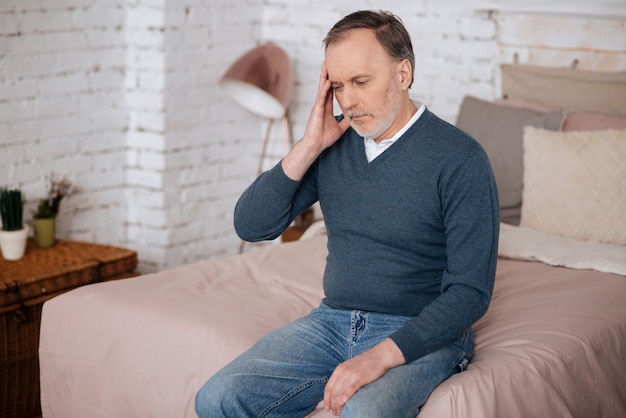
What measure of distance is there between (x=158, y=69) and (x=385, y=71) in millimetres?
2070

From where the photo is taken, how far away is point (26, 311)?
125 inches

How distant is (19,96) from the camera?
359 cm

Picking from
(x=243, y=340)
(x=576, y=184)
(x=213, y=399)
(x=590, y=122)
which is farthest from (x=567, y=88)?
(x=213, y=399)

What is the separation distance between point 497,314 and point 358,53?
86cm

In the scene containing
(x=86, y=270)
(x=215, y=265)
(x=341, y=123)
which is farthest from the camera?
(x=86, y=270)

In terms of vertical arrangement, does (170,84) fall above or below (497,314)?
above

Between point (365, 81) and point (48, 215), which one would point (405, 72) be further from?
point (48, 215)

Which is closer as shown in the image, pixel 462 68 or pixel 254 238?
pixel 254 238

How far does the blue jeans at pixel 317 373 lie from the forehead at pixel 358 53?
0.56m

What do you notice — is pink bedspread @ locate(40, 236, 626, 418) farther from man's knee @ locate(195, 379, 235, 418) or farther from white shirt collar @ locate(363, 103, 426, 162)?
white shirt collar @ locate(363, 103, 426, 162)

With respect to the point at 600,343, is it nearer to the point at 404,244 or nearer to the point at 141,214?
the point at 404,244

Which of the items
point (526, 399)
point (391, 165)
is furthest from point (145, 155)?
point (526, 399)

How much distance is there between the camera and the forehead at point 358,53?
2084 millimetres

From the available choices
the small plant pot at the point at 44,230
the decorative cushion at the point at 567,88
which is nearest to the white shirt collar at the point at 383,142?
the decorative cushion at the point at 567,88
